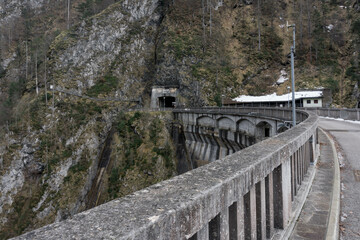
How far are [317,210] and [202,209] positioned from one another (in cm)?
336

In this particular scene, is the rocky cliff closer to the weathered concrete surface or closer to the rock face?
the rock face

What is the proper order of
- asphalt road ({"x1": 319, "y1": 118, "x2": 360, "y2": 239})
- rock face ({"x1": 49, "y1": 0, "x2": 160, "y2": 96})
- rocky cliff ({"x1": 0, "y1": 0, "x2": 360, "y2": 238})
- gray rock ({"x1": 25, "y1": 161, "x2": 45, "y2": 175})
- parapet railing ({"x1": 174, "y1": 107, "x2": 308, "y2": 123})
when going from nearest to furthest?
1. asphalt road ({"x1": 319, "y1": 118, "x2": 360, "y2": 239})
2. parapet railing ({"x1": 174, "y1": 107, "x2": 308, "y2": 123})
3. rocky cliff ({"x1": 0, "y1": 0, "x2": 360, "y2": 238})
4. gray rock ({"x1": 25, "y1": 161, "x2": 45, "y2": 175})
5. rock face ({"x1": 49, "y1": 0, "x2": 160, "y2": 96})

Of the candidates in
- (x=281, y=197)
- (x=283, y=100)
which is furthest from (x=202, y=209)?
(x=283, y=100)

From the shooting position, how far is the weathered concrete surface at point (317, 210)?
312 cm

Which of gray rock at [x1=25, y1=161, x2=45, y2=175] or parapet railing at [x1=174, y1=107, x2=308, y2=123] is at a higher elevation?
parapet railing at [x1=174, y1=107, x2=308, y2=123]

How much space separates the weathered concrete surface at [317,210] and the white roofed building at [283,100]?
118 feet

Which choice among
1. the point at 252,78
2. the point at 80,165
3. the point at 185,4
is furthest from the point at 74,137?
the point at 185,4

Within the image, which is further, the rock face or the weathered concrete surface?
the rock face

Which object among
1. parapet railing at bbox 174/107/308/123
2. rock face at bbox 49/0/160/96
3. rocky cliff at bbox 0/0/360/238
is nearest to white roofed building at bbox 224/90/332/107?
rocky cliff at bbox 0/0/360/238

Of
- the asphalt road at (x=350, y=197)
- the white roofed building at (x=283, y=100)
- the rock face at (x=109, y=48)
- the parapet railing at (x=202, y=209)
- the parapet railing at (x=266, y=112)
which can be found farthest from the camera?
the rock face at (x=109, y=48)

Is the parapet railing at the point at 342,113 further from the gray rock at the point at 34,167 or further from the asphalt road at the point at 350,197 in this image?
the gray rock at the point at 34,167

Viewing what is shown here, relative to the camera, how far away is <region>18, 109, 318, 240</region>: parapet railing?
1.27 metres

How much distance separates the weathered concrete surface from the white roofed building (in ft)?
118

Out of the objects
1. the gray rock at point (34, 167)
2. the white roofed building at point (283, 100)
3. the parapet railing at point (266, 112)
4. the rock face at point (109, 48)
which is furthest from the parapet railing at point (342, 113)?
the gray rock at point (34, 167)
